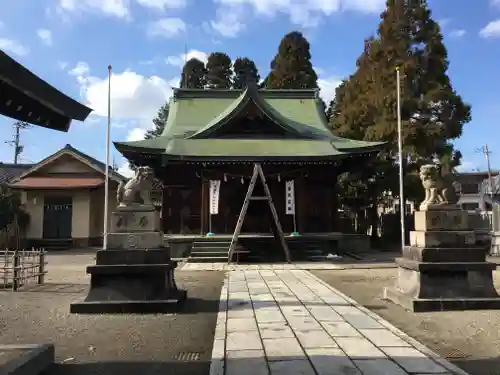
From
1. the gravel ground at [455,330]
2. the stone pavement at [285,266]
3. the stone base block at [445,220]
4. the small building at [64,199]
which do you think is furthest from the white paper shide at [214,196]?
the stone base block at [445,220]

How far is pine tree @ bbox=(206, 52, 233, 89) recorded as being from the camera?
172ft

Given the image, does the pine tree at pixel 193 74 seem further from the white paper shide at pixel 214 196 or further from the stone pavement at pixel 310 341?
the stone pavement at pixel 310 341

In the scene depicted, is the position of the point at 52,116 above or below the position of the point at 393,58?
below

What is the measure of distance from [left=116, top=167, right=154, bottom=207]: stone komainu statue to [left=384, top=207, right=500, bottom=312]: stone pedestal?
5104 millimetres

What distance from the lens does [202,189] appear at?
21.5m

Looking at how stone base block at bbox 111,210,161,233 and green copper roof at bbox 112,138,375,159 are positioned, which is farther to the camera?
green copper roof at bbox 112,138,375,159

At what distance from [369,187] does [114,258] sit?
66.3 ft

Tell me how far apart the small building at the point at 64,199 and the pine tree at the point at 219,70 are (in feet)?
83.4

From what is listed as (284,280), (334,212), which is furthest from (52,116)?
(334,212)

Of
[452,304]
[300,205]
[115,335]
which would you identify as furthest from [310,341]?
[300,205]

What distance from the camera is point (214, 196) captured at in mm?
20094

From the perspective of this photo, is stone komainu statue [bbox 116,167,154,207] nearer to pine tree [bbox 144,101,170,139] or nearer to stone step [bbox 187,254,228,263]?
stone step [bbox 187,254,228,263]

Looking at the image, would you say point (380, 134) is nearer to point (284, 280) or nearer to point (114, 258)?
point (284, 280)

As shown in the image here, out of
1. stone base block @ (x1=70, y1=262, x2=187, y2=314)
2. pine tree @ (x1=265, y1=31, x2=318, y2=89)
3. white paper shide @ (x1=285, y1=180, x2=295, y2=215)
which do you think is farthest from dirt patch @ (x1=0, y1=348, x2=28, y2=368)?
pine tree @ (x1=265, y1=31, x2=318, y2=89)
